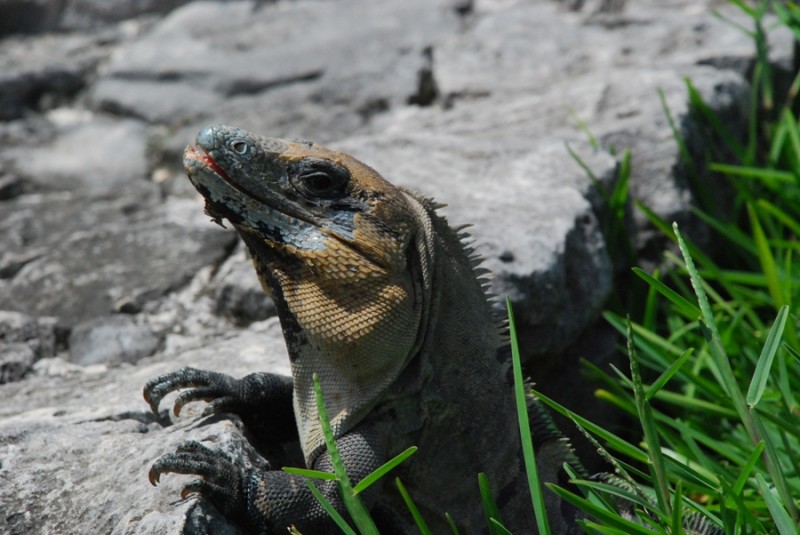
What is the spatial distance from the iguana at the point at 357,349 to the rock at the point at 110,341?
122 cm

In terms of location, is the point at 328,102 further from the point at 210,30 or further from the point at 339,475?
the point at 339,475

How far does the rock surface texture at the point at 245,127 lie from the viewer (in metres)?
3.29

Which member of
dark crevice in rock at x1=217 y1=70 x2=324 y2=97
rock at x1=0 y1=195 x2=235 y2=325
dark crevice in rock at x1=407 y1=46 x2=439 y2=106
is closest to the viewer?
rock at x1=0 y1=195 x2=235 y2=325

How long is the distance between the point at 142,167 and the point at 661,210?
3241 millimetres

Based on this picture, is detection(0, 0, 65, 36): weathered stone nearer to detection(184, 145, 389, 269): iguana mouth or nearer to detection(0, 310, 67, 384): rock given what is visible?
detection(0, 310, 67, 384): rock

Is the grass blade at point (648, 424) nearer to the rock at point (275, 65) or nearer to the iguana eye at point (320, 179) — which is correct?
the iguana eye at point (320, 179)

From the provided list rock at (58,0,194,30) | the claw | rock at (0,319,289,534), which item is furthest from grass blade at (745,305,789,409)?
rock at (58,0,194,30)

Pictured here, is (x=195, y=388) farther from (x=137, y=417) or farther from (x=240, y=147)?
(x=240, y=147)

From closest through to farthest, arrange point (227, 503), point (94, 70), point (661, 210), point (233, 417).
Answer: point (227, 503), point (233, 417), point (661, 210), point (94, 70)

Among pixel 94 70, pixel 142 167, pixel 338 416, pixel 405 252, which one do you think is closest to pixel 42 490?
pixel 338 416

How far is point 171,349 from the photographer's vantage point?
13.8ft

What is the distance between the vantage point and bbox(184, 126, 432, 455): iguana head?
281cm

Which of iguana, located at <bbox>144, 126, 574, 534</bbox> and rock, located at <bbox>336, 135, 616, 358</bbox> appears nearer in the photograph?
iguana, located at <bbox>144, 126, 574, 534</bbox>

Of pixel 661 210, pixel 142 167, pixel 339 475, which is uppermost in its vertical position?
pixel 339 475
